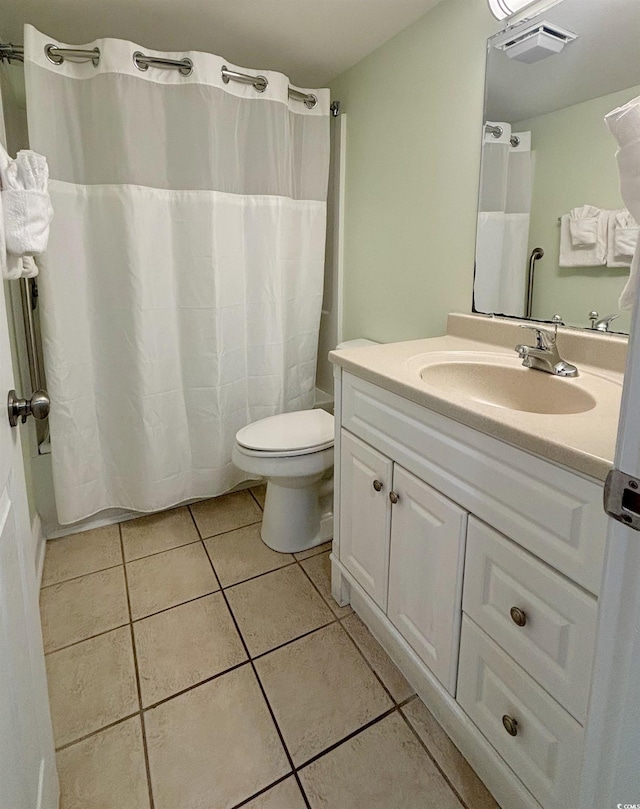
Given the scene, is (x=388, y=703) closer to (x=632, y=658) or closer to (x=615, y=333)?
(x=632, y=658)

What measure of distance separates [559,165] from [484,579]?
111 cm

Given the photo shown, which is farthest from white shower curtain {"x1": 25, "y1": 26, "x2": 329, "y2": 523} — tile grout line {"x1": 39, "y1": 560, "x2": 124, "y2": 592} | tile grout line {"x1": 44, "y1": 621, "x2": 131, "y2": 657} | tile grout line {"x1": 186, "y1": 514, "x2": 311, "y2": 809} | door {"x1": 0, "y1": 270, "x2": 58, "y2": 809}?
door {"x1": 0, "y1": 270, "x2": 58, "y2": 809}

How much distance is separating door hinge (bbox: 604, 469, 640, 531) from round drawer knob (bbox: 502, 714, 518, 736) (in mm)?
684

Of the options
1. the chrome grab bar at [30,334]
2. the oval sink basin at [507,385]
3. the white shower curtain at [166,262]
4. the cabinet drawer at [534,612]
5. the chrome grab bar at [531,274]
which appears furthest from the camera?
the chrome grab bar at [30,334]

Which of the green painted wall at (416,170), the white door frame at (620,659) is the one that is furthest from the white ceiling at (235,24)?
the white door frame at (620,659)

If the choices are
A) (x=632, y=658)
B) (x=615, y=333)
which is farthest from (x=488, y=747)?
(x=615, y=333)

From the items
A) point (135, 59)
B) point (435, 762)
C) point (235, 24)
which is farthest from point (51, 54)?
point (435, 762)

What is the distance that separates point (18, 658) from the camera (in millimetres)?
734

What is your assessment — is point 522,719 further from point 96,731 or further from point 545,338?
point 96,731

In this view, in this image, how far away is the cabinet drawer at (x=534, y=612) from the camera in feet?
2.50

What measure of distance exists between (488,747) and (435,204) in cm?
162

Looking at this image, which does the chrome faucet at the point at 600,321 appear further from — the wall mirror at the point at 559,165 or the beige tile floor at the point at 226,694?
the beige tile floor at the point at 226,694

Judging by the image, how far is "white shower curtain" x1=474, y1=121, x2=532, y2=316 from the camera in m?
1.39

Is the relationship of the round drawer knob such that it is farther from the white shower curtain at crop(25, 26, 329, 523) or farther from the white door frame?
the white shower curtain at crop(25, 26, 329, 523)
